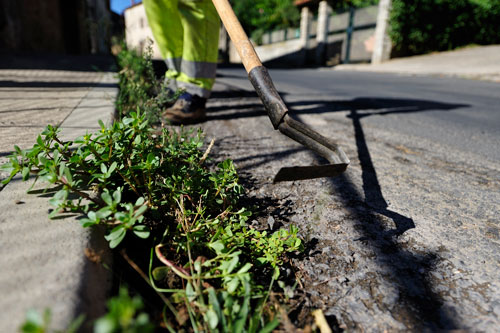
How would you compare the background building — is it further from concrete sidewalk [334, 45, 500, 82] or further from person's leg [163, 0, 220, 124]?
concrete sidewalk [334, 45, 500, 82]

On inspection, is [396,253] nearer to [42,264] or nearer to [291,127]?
[291,127]

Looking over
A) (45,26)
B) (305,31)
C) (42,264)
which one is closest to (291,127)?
(42,264)

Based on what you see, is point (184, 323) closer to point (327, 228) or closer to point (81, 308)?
point (81, 308)

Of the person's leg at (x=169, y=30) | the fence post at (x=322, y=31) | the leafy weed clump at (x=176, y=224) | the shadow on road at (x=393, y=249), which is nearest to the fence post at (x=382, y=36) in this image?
the fence post at (x=322, y=31)

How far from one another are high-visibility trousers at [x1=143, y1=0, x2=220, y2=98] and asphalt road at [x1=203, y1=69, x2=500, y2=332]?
0.39m

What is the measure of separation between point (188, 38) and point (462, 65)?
40.1ft

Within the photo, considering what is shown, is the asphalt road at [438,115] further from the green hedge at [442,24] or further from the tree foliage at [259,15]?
the tree foliage at [259,15]

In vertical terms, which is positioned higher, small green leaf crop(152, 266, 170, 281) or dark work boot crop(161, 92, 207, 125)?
dark work boot crop(161, 92, 207, 125)

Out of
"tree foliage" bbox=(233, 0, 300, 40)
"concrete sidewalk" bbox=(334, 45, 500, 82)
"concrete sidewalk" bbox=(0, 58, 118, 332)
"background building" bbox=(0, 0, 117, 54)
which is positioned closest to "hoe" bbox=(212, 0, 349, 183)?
"concrete sidewalk" bbox=(0, 58, 118, 332)

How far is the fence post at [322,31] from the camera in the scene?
2042cm

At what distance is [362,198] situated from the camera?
1444mm

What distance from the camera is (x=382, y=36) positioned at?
16344 millimetres

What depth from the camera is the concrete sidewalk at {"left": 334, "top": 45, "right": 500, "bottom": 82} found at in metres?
9.10

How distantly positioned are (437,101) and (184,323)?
15.9 ft
